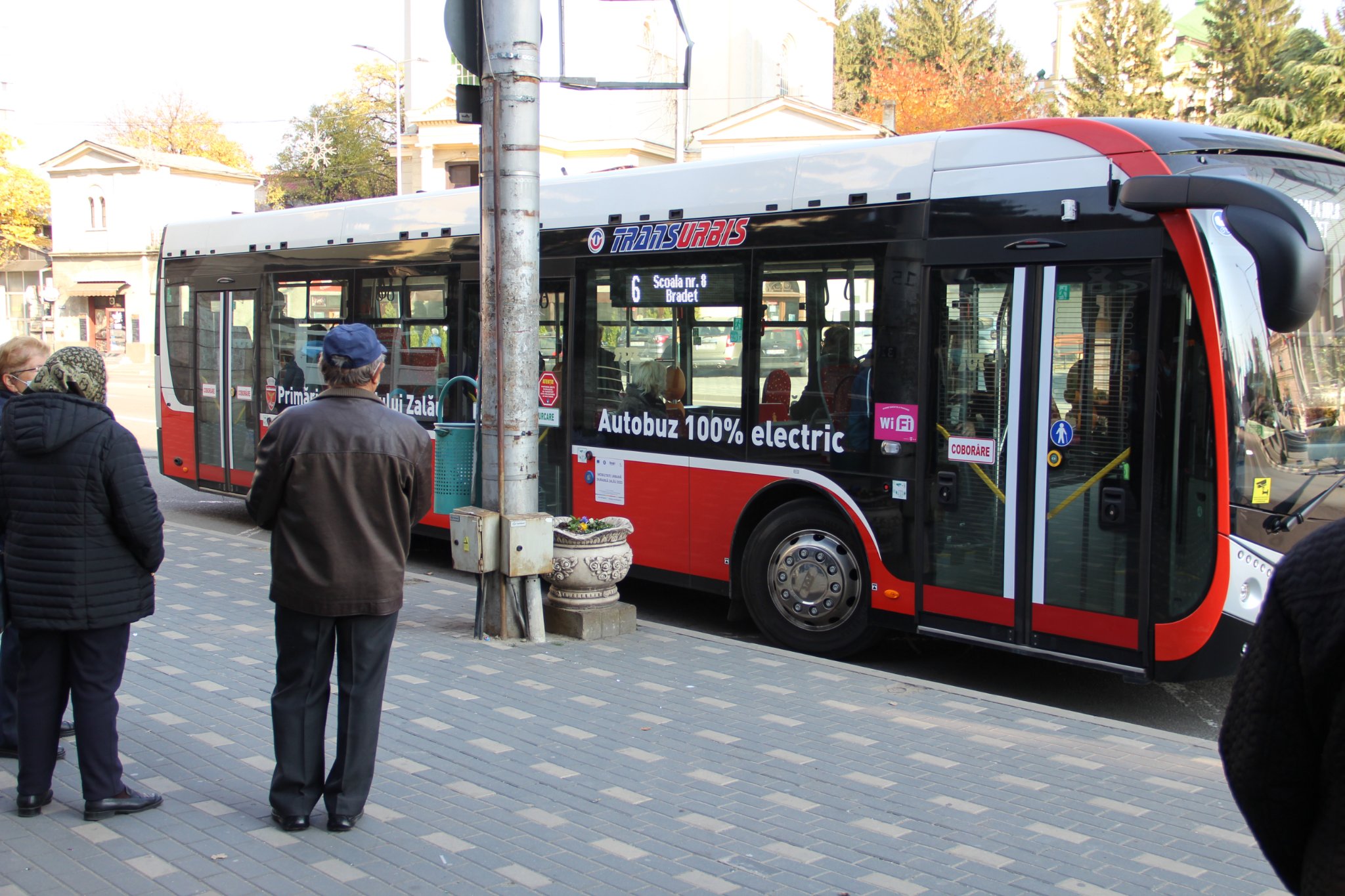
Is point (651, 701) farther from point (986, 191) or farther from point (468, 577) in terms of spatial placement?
point (468, 577)

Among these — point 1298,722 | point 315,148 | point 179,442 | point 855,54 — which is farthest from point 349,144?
point 1298,722

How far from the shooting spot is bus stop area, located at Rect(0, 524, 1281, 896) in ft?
13.5

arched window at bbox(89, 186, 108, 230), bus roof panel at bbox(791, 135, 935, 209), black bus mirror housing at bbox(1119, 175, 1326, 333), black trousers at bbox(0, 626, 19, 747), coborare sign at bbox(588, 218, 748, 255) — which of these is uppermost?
arched window at bbox(89, 186, 108, 230)

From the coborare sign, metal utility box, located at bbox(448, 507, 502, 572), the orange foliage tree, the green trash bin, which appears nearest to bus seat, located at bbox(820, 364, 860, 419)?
the coborare sign

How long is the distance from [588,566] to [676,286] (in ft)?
6.97

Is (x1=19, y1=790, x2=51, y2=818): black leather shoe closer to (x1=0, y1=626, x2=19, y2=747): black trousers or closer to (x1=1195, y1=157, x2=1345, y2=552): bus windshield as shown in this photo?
(x1=0, y1=626, x2=19, y2=747): black trousers

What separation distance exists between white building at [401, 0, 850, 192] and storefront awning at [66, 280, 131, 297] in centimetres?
1520

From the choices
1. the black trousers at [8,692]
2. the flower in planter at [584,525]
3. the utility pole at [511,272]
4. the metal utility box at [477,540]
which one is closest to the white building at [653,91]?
the utility pole at [511,272]

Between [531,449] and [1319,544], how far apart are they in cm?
594

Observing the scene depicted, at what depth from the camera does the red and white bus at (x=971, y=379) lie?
19.3 feet

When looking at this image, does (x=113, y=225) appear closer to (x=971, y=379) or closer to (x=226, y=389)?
(x=226, y=389)

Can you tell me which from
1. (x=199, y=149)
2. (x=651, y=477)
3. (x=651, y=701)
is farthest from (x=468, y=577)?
(x=199, y=149)

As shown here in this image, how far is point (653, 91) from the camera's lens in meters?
32.5

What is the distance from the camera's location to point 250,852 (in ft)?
13.8
